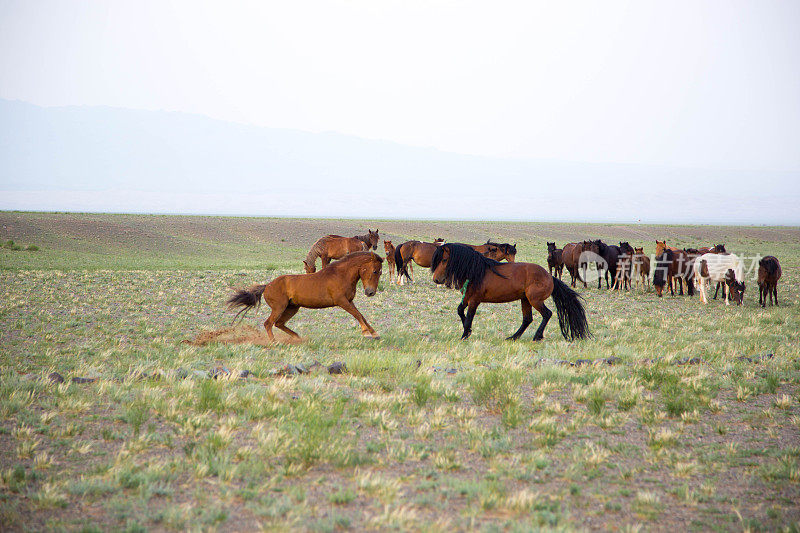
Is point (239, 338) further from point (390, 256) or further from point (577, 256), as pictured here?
point (577, 256)

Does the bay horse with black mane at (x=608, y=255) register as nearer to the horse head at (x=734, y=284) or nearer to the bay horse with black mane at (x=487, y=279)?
the horse head at (x=734, y=284)

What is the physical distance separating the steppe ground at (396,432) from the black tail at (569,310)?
51cm

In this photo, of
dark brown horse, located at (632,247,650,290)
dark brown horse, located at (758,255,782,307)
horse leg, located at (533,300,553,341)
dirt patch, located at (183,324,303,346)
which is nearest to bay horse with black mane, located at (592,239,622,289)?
dark brown horse, located at (632,247,650,290)

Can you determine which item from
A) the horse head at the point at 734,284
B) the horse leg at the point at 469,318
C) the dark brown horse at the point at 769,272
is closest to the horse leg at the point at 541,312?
the horse leg at the point at 469,318

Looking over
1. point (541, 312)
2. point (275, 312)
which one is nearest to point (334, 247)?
point (275, 312)

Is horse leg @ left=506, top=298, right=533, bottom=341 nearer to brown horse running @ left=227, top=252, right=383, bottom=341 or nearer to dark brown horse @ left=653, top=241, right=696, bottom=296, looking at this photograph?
brown horse running @ left=227, top=252, right=383, bottom=341

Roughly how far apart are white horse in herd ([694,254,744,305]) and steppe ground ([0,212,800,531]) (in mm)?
7572

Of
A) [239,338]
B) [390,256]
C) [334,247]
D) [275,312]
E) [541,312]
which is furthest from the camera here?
[390,256]

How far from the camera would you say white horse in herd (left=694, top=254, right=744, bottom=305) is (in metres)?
19.8

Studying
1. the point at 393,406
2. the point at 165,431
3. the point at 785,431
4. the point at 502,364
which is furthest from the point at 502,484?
the point at 502,364

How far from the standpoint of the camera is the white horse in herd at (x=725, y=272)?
64.9 ft

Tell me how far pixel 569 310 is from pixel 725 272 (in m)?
11.4

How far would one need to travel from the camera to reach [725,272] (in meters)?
19.9

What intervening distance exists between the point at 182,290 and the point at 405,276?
9.33 meters
